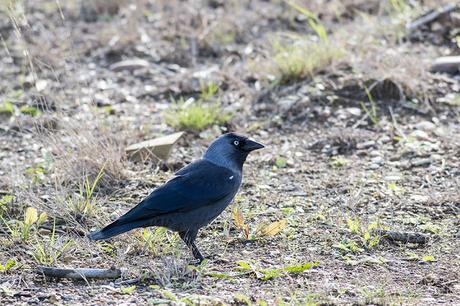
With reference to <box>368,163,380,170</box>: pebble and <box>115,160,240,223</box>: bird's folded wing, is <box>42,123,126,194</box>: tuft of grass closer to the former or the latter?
<box>115,160,240,223</box>: bird's folded wing

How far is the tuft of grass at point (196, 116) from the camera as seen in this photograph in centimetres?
701

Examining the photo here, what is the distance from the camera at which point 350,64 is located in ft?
25.0

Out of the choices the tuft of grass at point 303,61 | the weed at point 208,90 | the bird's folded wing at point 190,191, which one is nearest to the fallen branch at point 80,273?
the bird's folded wing at point 190,191

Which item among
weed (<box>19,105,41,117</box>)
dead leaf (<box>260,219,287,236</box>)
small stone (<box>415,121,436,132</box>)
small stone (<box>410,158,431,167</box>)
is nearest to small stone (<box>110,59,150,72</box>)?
weed (<box>19,105,41,117</box>)

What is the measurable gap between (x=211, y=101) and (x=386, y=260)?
343cm

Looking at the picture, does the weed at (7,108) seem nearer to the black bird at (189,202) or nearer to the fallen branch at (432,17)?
the black bird at (189,202)

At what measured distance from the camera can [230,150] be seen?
5.20m

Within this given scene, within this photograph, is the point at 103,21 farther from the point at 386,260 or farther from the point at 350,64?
the point at 386,260

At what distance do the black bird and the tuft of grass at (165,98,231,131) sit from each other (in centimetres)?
187

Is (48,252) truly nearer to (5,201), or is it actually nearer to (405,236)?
(5,201)

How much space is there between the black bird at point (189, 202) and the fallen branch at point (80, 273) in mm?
183

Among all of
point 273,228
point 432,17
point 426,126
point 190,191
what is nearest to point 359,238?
point 273,228

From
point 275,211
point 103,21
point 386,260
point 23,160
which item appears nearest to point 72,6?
point 103,21

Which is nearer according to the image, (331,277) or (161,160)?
(331,277)
